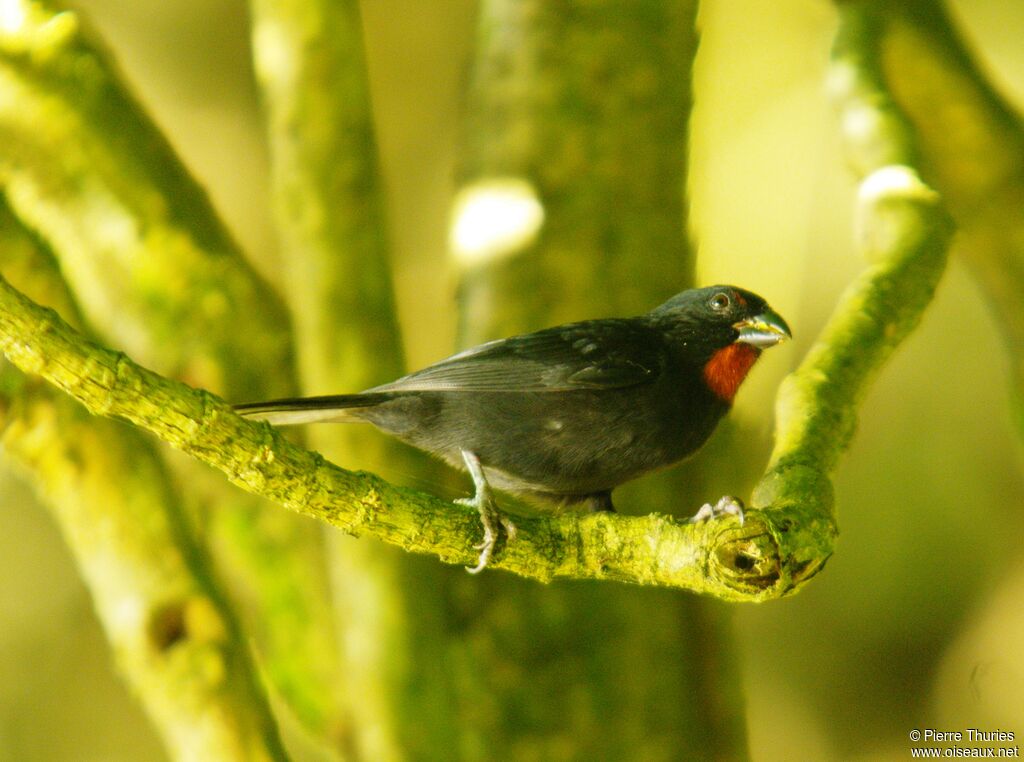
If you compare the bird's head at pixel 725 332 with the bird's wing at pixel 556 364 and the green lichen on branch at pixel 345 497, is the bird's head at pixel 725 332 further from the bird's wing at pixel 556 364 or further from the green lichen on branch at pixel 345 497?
the green lichen on branch at pixel 345 497

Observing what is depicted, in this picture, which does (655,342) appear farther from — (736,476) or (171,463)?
(171,463)

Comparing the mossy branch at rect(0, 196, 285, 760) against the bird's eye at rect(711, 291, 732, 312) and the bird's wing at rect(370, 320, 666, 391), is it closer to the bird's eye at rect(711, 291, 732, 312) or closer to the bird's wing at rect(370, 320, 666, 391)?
→ the bird's wing at rect(370, 320, 666, 391)

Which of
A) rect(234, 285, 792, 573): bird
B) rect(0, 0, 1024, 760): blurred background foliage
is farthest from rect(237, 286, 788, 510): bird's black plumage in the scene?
rect(0, 0, 1024, 760): blurred background foliage

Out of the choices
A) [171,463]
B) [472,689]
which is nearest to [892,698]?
[472,689]

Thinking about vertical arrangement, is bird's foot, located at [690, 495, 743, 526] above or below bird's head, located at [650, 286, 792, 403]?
below

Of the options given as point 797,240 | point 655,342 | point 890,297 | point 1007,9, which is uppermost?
point 1007,9

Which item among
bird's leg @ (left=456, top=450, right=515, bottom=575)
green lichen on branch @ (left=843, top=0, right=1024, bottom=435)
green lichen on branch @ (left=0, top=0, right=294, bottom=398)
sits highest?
green lichen on branch @ (left=843, top=0, right=1024, bottom=435)
